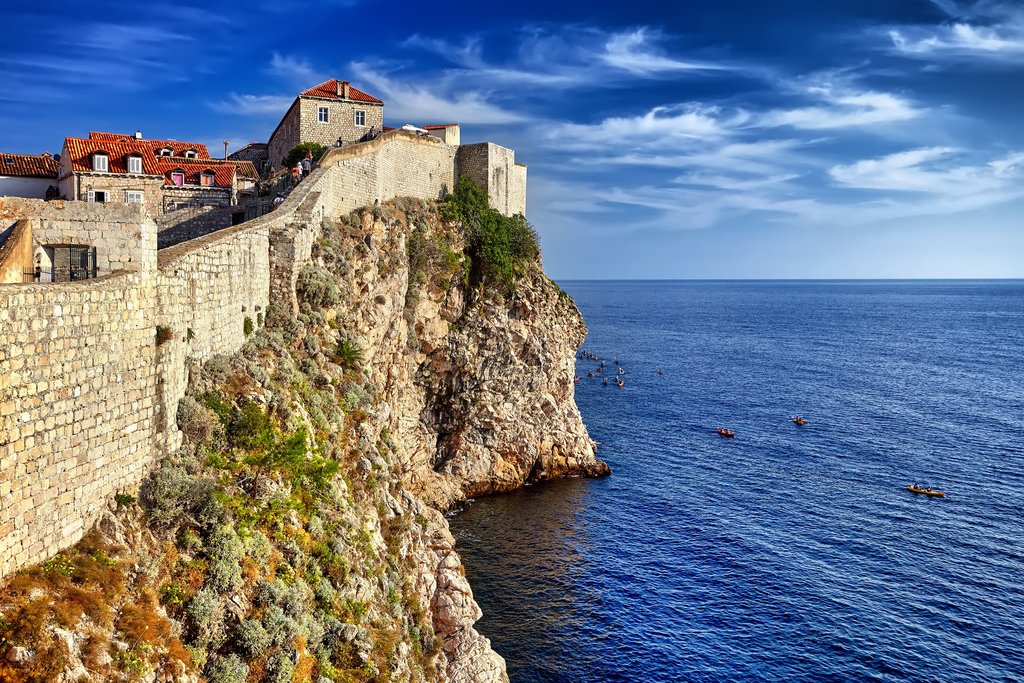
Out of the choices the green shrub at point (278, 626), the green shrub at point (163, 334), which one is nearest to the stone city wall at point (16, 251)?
the green shrub at point (163, 334)

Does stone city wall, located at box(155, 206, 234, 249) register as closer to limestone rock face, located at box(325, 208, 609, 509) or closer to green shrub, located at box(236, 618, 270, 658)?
limestone rock face, located at box(325, 208, 609, 509)

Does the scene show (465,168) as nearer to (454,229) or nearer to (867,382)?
(454,229)

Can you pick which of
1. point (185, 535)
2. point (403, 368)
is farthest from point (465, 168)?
point (185, 535)

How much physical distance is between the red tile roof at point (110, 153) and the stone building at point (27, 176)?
151 centimetres

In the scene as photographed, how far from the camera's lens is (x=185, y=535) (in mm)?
14258

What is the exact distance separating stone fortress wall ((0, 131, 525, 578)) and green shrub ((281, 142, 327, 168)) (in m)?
22.8

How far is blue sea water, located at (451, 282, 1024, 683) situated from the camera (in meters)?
29.9

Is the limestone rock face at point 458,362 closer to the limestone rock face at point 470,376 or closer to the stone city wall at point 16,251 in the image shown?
the limestone rock face at point 470,376

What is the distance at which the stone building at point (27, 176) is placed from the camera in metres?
32.8

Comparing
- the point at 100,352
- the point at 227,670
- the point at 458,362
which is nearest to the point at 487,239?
the point at 458,362

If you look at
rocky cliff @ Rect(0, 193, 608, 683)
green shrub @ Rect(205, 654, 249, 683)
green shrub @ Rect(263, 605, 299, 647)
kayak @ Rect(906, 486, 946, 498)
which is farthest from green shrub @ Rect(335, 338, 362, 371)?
kayak @ Rect(906, 486, 946, 498)

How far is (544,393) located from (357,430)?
92.9ft

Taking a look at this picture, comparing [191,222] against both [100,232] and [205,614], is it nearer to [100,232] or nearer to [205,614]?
[100,232]

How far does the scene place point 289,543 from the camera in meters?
16.5
